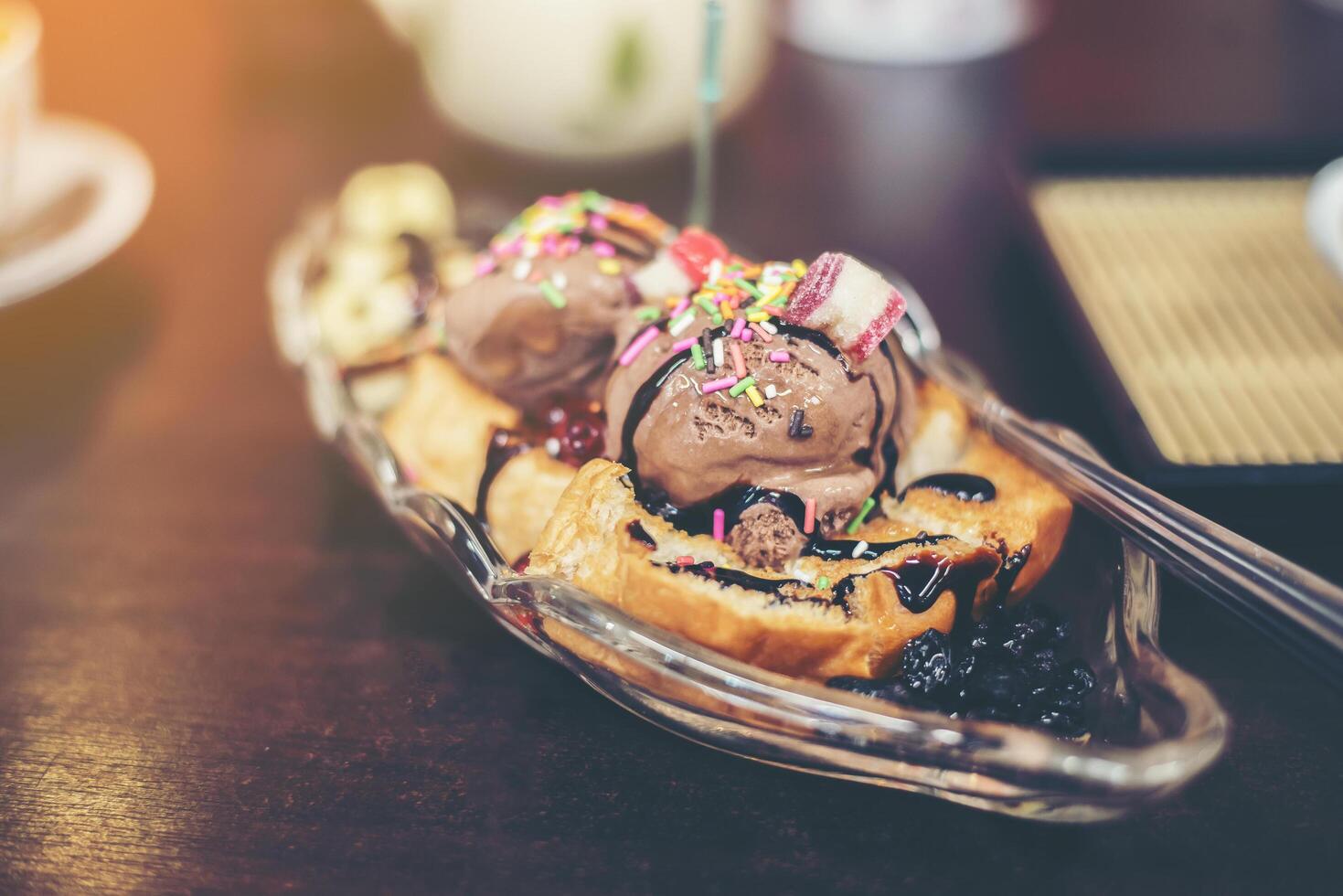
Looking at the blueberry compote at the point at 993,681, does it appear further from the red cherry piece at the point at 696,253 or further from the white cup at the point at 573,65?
the white cup at the point at 573,65

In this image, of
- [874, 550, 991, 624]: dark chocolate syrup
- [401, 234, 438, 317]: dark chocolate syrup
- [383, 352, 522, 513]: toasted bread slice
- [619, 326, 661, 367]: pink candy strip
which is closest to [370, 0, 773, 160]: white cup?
[401, 234, 438, 317]: dark chocolate syrup

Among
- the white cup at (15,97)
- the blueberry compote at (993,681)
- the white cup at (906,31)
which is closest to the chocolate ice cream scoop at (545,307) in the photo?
the blueberry compote at (993,681)

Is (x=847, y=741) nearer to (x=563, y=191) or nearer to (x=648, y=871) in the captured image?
(x=648, y=871)

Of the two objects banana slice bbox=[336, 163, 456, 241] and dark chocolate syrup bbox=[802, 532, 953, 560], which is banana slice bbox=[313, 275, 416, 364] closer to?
banana slice bbox=[336, 163, 456, 241]

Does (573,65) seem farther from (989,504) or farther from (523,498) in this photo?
(989,504)

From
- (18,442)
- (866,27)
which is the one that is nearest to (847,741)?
(18,442)

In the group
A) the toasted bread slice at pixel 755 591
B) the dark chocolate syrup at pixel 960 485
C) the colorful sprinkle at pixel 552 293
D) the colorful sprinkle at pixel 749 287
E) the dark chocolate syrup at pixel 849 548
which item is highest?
the colorful sprinkle at pixel 749 287
